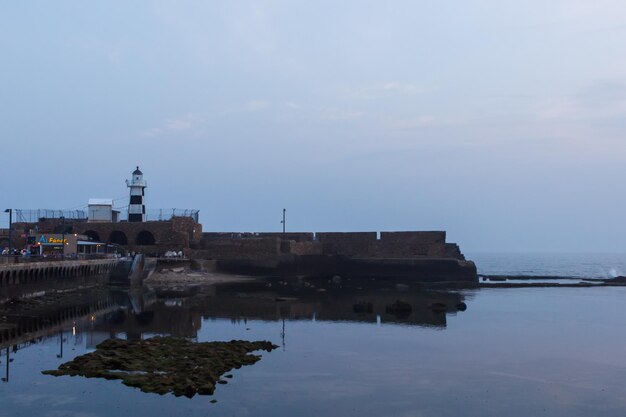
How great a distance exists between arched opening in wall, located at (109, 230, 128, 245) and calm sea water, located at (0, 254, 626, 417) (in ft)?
57.7

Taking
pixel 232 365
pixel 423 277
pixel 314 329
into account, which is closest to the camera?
pixel 232 365

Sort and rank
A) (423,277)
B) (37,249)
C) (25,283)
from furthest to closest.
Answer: (423,277), (37,249), (25,283)

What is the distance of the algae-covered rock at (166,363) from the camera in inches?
493

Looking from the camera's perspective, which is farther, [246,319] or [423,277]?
[423,277]

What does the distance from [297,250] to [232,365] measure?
3241 cm

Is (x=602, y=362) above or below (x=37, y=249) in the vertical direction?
below

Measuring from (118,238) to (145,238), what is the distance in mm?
1982

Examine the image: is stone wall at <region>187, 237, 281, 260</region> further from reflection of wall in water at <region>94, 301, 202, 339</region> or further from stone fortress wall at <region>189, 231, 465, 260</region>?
reflection of wall in water at <region>94, 301, 202, 339</region>

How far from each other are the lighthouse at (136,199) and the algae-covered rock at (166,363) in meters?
34.2

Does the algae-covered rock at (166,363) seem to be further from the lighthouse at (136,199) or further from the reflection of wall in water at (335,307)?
the lighthouse at (136,199)

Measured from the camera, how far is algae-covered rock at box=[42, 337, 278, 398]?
12516 mm

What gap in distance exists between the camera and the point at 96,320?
22.3 metres

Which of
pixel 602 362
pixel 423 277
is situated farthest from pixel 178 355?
pixel 423 277

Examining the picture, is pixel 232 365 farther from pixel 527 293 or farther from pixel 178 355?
pixel 527 293
